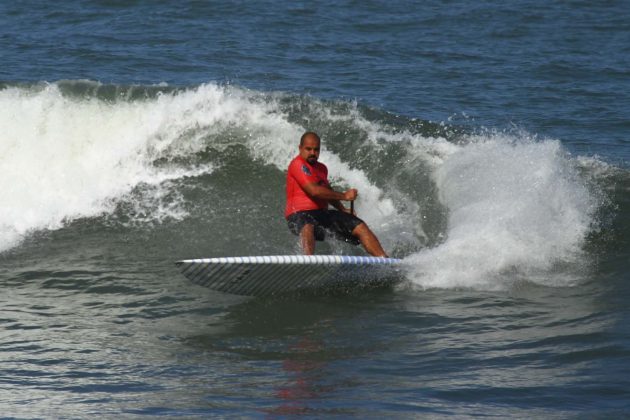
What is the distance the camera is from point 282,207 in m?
12.3

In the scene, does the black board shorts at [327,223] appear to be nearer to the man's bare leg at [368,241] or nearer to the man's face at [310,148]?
the man's bare leg at [368,241]

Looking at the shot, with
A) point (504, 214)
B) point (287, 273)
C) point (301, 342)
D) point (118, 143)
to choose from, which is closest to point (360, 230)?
point (287, 273)

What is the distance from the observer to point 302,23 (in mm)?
21719

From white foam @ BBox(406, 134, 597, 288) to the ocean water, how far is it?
31 millimetres

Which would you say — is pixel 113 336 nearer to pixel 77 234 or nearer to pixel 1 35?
pixel 77 234

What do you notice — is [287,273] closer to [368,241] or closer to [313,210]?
[313,210]

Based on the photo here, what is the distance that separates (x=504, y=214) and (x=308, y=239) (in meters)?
2.41

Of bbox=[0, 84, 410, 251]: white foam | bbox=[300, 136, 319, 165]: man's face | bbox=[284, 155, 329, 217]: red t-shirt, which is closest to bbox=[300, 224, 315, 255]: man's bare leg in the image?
bbox=[284, 155, 329, 217]: red t-shirt

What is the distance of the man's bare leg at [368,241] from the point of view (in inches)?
375

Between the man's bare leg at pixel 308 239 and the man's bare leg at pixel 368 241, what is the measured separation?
1.44ft

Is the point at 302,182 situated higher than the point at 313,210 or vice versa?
the point at 302,182

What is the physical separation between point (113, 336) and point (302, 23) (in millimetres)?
14357

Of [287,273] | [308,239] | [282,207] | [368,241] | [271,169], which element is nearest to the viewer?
[287,273]

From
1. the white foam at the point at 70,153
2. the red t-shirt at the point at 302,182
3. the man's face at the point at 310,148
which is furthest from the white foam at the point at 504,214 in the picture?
the white foam at the point at 70,153
